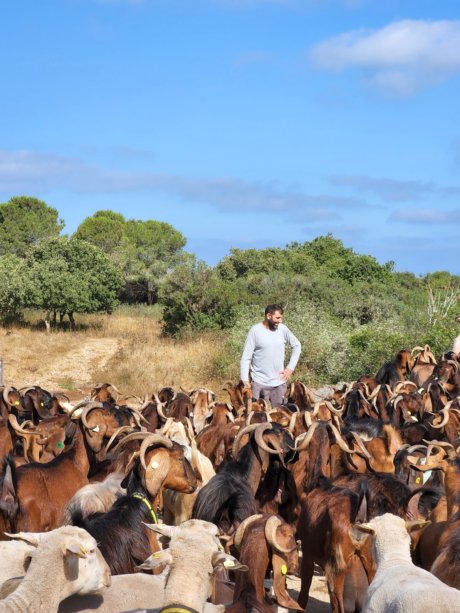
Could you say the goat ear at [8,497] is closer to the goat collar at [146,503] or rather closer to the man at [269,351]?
the goat collar at [146,503]

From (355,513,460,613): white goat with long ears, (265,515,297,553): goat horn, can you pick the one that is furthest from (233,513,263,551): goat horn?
(355,513,460,613): white goat with long ears

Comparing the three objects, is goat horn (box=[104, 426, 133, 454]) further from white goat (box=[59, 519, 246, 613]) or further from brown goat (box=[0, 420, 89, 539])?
white goat (box=[59, 519, 246, 613])

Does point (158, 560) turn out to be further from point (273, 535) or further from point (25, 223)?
point (25, 223)

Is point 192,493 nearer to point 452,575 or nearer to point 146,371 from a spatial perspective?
point 452,575

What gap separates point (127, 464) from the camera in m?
8.51

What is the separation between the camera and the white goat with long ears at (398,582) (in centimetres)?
477

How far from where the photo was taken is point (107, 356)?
3462 cm

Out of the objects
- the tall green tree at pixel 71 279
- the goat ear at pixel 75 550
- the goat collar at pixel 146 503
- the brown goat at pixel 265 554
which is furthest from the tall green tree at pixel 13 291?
the goat ear at pixel 75 550

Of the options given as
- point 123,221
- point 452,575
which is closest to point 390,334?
point 452,575

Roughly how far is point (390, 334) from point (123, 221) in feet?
226

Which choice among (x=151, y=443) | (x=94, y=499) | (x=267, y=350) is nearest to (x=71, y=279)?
(x=267, y=350)

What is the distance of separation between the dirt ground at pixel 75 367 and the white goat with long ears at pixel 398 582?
1965 cm

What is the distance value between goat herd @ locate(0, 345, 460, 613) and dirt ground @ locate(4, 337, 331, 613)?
14590mm

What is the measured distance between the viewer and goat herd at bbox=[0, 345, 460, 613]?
16.5ft
